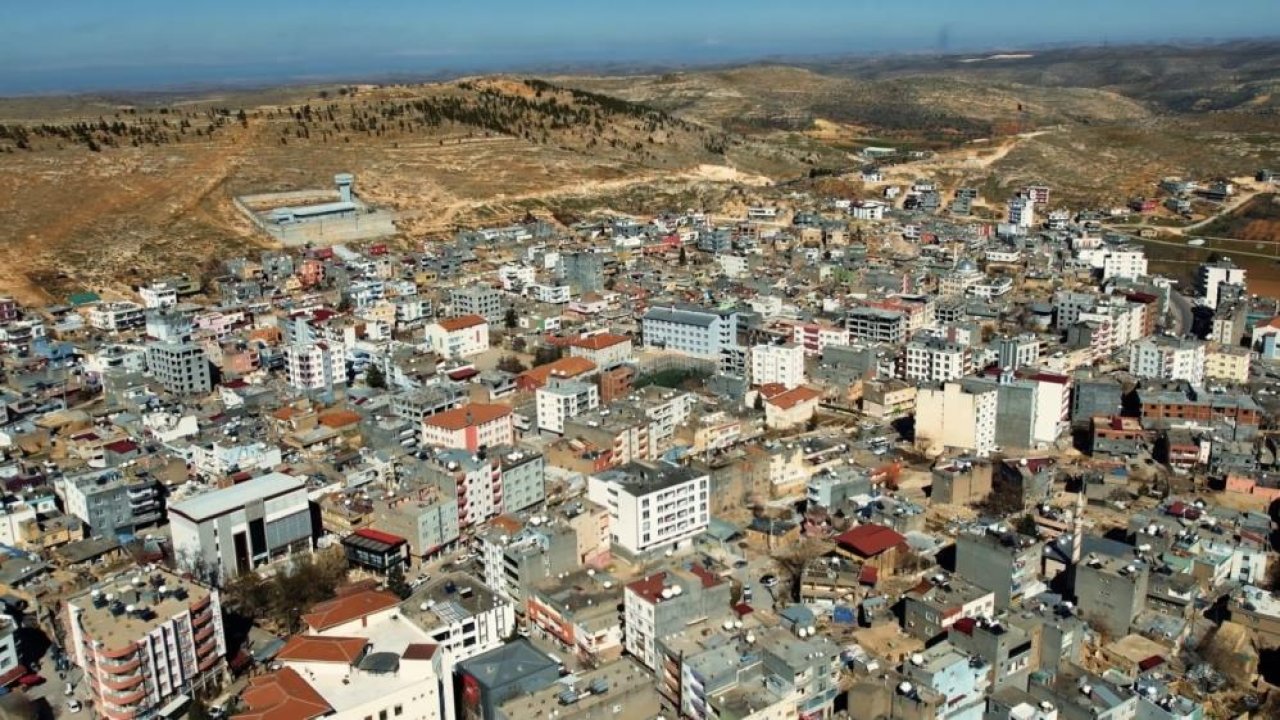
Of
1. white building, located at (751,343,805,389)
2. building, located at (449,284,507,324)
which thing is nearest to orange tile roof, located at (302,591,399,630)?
white building, located at (751,343,805,389)

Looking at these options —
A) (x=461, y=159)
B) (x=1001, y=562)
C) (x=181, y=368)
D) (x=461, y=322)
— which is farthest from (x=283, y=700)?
(x=461, y=159)

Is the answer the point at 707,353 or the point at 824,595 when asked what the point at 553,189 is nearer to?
the point at 707,353

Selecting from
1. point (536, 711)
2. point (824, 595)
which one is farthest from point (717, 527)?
point (536, 711)

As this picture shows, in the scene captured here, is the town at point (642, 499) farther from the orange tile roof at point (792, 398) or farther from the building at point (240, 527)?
the orange tile roof at point (792, 398)

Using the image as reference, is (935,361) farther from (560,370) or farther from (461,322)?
(461,322)

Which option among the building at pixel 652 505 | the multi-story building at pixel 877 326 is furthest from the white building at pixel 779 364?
the building at pixel 652 505
